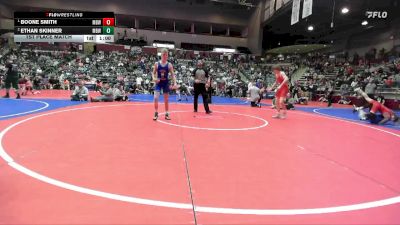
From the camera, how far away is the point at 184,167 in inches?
137

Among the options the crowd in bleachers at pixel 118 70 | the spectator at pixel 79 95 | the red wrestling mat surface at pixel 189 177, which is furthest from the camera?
the crowd in bleachers at pixel 118 70

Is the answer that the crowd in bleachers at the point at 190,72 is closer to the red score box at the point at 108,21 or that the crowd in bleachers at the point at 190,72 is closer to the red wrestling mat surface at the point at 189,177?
the red score box at the point at 108,21

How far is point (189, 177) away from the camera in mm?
3141

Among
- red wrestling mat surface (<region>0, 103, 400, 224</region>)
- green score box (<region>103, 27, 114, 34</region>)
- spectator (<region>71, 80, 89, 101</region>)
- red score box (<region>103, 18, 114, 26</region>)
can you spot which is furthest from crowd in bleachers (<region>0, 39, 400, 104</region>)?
red wrestling mat surface (<region>0, 103, 400, 224</region>)

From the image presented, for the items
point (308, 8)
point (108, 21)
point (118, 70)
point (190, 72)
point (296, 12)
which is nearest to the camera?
point (108, 21)

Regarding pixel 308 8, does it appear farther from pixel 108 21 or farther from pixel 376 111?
pixel 108 21

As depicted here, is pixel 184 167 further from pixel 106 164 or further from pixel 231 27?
pixel 231 27
